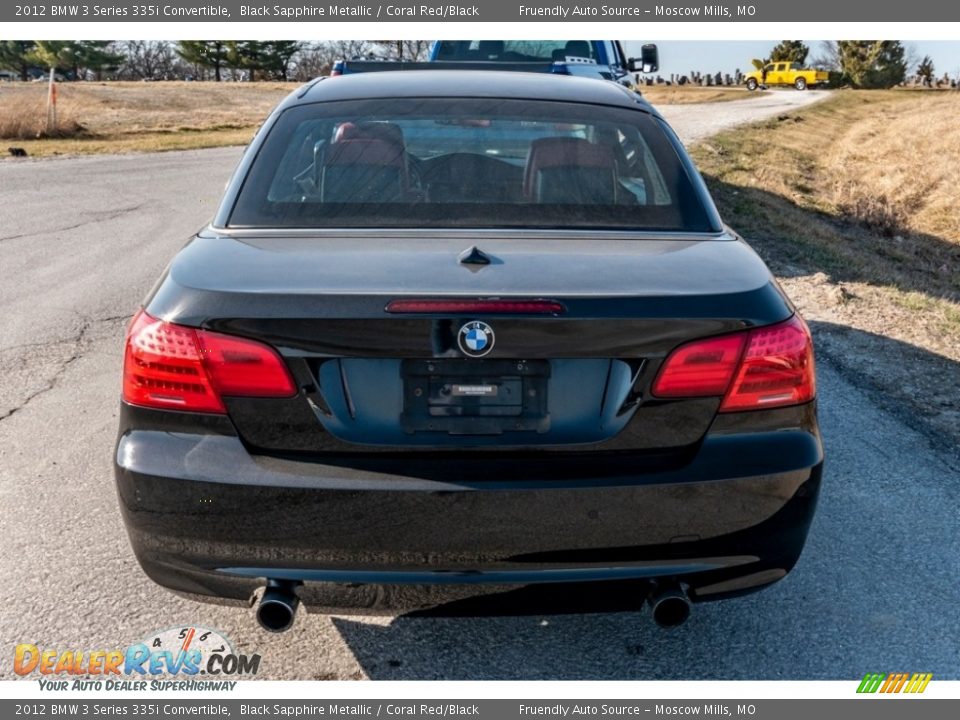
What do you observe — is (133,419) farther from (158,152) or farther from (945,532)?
(158,152)

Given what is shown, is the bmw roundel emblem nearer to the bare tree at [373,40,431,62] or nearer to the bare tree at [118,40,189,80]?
the bare tree at [373,40,431,62]

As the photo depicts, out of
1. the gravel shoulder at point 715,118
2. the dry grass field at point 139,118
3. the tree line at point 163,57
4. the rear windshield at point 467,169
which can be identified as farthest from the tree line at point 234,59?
the rear windshield at point 467,169

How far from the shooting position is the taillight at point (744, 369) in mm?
2467

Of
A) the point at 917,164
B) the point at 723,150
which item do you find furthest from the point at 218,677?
the point at 917,164

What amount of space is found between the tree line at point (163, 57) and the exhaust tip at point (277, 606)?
8156 centimetres

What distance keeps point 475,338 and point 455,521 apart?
18.2 inches

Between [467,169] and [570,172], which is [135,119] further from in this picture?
[570,172]

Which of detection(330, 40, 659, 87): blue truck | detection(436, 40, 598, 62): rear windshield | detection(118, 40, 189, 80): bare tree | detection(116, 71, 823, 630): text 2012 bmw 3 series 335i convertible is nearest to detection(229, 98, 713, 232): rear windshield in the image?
detection(116, 71, 823, 630): text 2012 bmw 3 series 335i convertible

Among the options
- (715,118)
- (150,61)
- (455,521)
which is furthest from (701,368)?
(150,61)

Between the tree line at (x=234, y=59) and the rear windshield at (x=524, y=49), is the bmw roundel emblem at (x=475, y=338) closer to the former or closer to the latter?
the rear windshield at (x=524, y=49)

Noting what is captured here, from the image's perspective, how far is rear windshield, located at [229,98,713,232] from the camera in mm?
3061

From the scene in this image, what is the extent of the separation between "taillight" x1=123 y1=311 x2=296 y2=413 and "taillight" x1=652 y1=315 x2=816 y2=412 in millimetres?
983

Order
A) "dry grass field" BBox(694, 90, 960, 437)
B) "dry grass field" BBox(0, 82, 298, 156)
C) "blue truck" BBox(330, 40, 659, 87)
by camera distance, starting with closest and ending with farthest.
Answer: "dry grass field" BBox(694, 90, 960, 437) < "blue truck" BBox(330, 40, 659, 87) < "dry grass field" BBox(0, 82, 298, 156)

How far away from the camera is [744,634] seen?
3.16m
